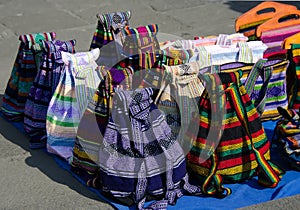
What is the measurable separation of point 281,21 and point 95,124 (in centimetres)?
230

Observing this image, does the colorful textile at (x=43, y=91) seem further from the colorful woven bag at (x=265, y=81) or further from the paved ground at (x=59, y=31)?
the colorful woven bag at (x=265, y=81)

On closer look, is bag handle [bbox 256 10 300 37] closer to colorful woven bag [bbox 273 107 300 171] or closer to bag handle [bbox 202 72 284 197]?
colorful woven bag [bbox 273 107 300 171]

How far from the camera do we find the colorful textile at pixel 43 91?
4.58 meters

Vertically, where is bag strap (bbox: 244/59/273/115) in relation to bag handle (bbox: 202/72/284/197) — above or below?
above

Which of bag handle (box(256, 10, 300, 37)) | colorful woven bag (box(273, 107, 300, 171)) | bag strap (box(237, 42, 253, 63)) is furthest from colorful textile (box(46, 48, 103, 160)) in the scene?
bag handle (box(256, 10, 300, 37))

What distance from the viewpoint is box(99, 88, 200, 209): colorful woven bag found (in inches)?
153

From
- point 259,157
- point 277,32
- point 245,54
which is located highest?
point 277,32

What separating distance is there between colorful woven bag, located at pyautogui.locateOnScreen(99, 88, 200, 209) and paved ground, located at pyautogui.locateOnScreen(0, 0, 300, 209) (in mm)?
250

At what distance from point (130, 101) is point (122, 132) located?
205 mm

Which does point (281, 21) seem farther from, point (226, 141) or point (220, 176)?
point (220, 176)

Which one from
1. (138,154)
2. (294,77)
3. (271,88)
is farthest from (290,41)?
(138,154)

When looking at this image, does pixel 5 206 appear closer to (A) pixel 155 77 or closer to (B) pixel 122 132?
(B) pixel 122 132

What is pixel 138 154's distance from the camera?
3.90 meters

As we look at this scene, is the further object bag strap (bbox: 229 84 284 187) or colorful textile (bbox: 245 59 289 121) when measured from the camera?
colorful textile (bbox: 245 59 289 121)
